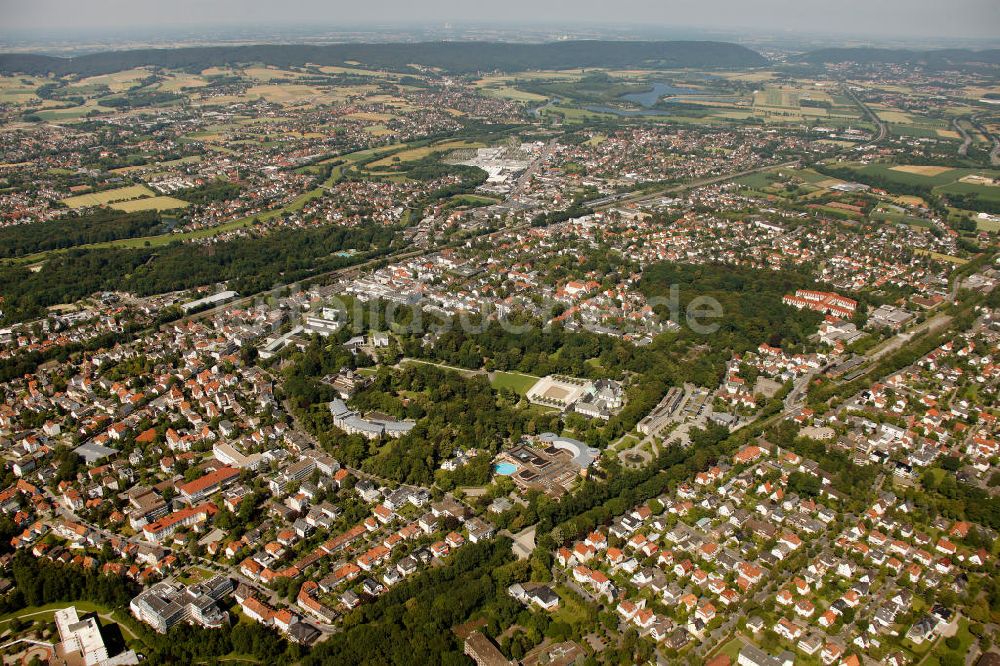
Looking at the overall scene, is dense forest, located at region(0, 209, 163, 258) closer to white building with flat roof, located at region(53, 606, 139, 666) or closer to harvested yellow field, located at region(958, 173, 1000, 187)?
white building with flat roof, located at region(53, 606, 139, 666)

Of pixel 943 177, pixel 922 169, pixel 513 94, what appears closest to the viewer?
pixel 943 177

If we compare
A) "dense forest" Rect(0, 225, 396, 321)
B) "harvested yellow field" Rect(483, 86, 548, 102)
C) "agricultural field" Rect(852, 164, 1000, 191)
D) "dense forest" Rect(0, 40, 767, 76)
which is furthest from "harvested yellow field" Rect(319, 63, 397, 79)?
"dense forest" Rect(0, 225, 396, 321)

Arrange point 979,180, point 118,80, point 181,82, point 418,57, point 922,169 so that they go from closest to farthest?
1. point 979,180
2. point 922,169
3. point 181,82
4. point 118,80
5. point 418,57

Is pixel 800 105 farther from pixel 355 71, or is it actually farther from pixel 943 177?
pixel 355 71

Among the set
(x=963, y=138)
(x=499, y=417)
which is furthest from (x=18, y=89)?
(x=963, y=138)

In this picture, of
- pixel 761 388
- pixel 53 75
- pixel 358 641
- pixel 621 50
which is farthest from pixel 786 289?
pixel 621 50

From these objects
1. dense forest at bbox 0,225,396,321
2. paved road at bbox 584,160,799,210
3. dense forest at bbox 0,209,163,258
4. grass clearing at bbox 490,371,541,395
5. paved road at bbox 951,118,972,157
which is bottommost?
grass clearing at bbox 490,371,541,395

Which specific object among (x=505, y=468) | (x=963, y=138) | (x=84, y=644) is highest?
(x=963, y=138)
